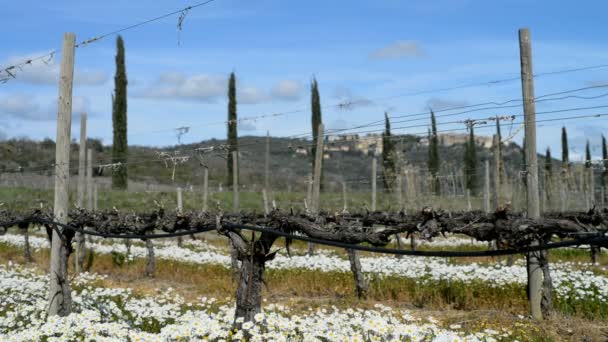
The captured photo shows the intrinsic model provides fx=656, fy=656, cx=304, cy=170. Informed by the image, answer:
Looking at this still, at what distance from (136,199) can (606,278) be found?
30.9m

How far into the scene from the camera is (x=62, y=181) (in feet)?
29.0

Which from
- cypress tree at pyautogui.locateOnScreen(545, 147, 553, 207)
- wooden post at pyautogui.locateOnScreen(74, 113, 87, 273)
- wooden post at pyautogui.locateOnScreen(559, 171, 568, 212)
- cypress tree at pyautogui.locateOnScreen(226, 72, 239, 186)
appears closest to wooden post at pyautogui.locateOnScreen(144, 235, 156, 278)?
wooden post at pyautogui.locateOnScreen(74, 113, 87, 273)

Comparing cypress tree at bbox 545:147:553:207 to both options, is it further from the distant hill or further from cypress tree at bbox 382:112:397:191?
cypress tree at bbox 382:112:397:191

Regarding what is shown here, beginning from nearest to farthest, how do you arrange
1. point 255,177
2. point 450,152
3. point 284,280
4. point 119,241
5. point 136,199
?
point 284,280 → point 119,241 → point 136,199 → point 255,177 → point 450,152

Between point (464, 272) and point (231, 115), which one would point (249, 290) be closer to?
point (464, 272)

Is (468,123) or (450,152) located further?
(450,152)

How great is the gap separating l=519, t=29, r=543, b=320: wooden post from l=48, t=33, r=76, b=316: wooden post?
6492 millimetres

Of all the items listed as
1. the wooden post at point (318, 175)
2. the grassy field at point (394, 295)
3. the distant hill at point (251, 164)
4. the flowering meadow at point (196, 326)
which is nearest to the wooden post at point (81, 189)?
the grassy field at point (394, 295)

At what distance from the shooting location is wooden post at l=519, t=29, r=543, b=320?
9.42 m

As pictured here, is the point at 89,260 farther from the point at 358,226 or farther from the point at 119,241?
the point at 358,226

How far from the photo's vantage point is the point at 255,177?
61812 mm

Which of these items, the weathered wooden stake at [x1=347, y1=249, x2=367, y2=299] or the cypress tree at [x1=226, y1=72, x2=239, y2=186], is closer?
the weathered wooden stake at [x1=347, y1=249, x2=367, y2=299]

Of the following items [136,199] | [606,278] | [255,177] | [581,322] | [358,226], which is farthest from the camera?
[255,177]

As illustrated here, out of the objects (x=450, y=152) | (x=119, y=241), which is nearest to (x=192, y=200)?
(x=119, y=241)
